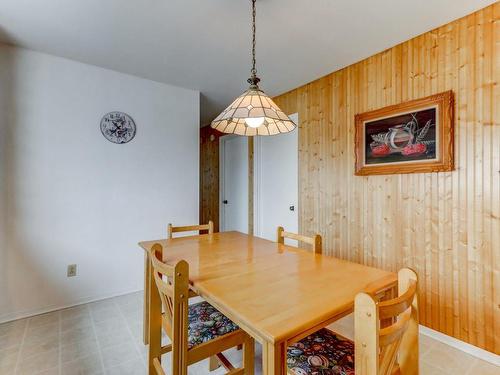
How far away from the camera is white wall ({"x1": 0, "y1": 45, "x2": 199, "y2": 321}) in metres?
2.23

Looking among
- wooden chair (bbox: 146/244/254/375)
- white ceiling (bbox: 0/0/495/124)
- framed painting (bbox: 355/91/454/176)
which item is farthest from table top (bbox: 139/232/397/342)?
white ceiling (bbox: 0/0/495/124)

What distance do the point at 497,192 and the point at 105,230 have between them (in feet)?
10.4

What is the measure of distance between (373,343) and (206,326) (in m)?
0.87

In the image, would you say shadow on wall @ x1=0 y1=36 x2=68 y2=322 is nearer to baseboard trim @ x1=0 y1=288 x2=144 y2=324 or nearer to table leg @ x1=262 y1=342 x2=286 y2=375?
baseboard trim @ x1=0 y1=288 x2=144 y2=324

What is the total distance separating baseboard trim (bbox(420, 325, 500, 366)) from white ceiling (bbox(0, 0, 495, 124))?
223 centimetres

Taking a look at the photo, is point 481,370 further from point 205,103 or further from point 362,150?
point 205,103

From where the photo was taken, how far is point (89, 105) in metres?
2.56

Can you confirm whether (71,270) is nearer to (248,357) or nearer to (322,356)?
(248,357)

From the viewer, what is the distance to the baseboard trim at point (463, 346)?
169 centimetres

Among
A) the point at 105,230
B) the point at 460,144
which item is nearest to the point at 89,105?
the point at 105,230

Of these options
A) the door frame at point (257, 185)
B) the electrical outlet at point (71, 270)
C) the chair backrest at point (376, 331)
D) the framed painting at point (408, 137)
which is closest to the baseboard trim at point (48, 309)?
the electrical outlet at point (71, 270)

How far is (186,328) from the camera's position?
111 cm

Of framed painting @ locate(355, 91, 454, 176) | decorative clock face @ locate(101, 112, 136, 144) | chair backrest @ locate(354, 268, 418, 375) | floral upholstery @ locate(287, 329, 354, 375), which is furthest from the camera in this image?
decorative clock face @ locate(101, 112, 136, 144)

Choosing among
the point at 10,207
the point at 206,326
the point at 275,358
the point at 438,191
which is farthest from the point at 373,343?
the point at 10,207
